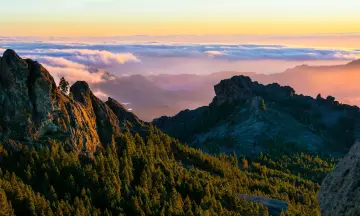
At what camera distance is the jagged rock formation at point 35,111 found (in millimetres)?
146750

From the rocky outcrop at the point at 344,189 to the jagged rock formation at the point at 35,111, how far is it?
4927 inches

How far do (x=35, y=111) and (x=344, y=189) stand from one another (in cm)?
13706

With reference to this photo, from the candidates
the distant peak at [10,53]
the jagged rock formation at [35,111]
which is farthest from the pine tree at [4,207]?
the distant peak at [10,53]

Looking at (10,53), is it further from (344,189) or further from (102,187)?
(344,189)

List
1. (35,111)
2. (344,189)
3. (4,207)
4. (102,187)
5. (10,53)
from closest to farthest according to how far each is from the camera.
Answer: (344,189) → (4,207) → (102,187) → (35,111) → (10,53)

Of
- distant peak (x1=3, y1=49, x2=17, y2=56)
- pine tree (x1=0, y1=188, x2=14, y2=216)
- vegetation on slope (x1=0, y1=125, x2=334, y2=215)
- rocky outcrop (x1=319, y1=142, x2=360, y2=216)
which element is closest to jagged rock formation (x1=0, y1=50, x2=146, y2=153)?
distant peak (x1=3, y1=49, x2=17, y2=56)

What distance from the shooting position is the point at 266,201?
169750 mm

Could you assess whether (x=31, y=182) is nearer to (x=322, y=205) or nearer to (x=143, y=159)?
(x=143, y=159)

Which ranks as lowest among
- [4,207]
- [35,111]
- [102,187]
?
[102,187]

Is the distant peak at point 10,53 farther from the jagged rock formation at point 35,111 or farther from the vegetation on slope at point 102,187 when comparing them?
the vegetation on slope at point 102,187

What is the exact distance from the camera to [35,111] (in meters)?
154

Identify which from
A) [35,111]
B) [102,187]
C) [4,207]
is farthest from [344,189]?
[35,111]

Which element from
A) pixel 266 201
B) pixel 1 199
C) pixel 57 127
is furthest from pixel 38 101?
pixel 266 201

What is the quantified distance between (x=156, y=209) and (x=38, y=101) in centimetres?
5816
